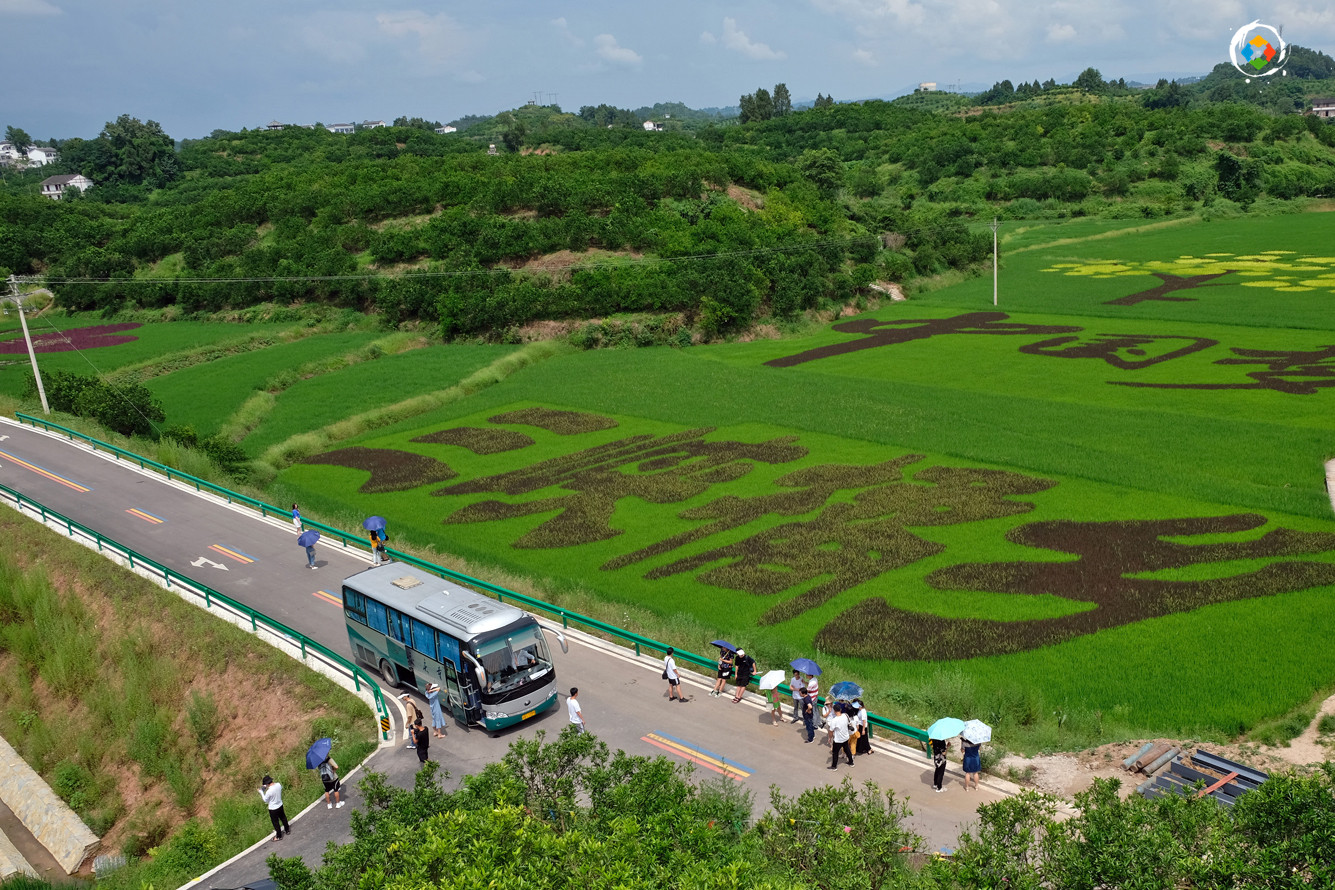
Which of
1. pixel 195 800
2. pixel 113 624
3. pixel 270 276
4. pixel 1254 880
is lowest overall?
pixel 195 800

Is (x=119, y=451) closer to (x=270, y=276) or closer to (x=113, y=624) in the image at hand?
(x=113, y=624)

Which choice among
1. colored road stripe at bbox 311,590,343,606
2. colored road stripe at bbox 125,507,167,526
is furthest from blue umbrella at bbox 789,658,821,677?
colored road stripe at bbox 125,507,167,526

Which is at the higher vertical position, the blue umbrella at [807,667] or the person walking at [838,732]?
the blue umbrella at [807,667]

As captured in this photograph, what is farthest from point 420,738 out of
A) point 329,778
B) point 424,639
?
point 424,639

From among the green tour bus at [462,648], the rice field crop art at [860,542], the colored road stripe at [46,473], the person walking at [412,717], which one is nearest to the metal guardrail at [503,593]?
the green tour bus at [462,648]

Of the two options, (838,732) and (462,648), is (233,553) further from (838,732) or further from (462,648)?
(838,732)

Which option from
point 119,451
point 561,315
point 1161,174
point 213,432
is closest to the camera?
point 119,451

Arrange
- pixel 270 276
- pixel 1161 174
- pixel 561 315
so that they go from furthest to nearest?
pixel 1161 174 → pixel 270 276 → pixel 561 315

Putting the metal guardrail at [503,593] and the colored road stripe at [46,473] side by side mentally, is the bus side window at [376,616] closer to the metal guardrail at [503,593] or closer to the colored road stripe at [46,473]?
the metal guardrail at [503,593]

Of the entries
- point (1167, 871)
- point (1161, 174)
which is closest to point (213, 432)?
point (1167, 871)
